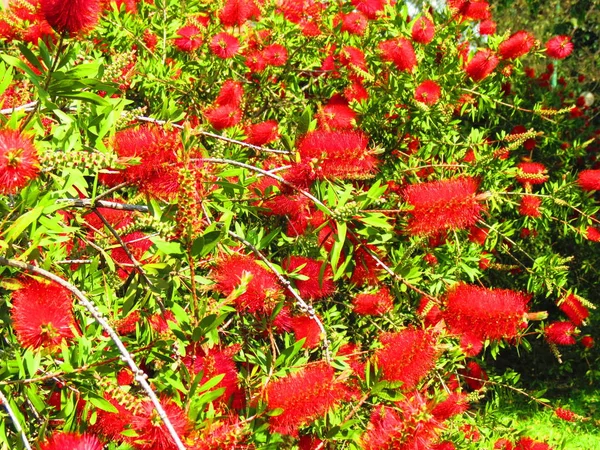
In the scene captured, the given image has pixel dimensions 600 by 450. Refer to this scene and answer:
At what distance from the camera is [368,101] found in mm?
3002

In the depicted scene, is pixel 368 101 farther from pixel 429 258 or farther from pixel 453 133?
pixel 429 258

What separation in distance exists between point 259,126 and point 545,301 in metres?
3.71

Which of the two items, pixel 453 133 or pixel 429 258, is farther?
pixel 453 133

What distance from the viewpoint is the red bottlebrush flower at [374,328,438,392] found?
5.26ft

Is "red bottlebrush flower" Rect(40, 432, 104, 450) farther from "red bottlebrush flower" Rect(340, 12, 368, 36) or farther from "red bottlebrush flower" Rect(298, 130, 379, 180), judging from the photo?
"red bottlebrush flower" Rect(340, 12, 368, 36)

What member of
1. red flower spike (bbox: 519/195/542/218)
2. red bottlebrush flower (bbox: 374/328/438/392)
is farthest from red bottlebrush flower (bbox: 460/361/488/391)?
red bottlebrush flower (bbox: 374/328/438/392)

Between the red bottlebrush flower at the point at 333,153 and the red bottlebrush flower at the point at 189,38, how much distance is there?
161 centimetres

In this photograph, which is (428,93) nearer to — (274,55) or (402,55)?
(402,55)

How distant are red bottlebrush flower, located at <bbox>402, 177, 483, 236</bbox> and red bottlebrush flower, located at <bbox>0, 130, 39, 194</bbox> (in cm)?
100

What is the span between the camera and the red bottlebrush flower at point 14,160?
107 centimetres

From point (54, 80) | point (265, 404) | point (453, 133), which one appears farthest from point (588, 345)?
point (54, 80)

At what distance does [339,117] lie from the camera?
2.71 metres

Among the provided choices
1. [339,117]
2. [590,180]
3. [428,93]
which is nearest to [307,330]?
[339,117]

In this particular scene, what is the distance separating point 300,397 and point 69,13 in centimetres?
92
